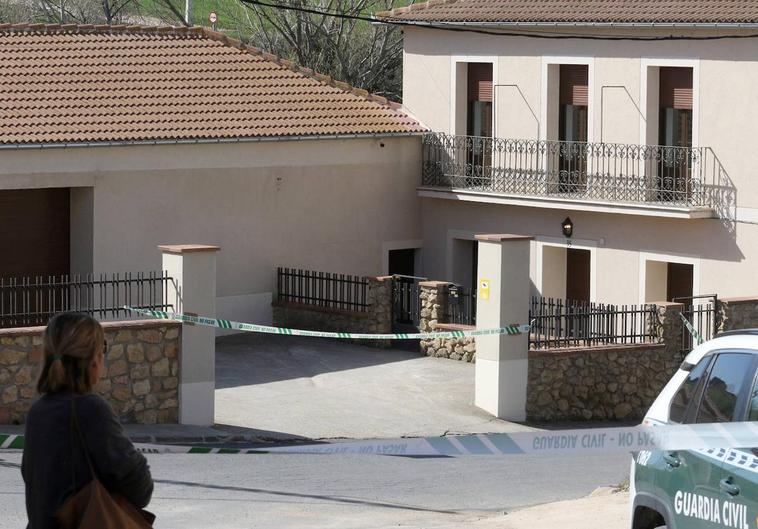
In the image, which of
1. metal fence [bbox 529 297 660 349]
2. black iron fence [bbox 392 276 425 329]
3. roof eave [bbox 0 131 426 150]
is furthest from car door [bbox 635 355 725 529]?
roof eave [bbox 0 131 426 150]

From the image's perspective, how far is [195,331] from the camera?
672 inches

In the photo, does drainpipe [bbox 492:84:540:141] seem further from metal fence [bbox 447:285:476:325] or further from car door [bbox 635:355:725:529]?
car door [bbox 635:355:725:529]

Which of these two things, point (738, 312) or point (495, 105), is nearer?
point (738, 312)

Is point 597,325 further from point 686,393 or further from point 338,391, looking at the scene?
point 686,393

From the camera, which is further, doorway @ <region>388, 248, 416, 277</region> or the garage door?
doorway @ <region>388, 248, 416, 277</region>

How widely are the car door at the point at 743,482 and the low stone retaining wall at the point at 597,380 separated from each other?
13.0 meters

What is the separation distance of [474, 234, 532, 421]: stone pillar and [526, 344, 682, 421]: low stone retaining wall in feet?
1.47

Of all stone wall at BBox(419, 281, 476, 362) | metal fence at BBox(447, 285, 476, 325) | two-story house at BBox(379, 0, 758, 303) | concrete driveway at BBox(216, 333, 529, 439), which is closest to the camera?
concrete driveway at BBox(216, 333, 529, 439)

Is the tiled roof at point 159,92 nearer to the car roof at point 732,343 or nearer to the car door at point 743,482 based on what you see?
the car roof at point 732,343

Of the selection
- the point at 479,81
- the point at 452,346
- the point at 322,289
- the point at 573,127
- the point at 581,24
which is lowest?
the point at 452,346

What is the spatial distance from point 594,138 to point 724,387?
2058cm

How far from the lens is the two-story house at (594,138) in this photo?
25109 millimetres

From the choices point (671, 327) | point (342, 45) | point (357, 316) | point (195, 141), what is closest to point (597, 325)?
point (671, 327)

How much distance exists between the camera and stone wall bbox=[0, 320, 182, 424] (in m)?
15.7
